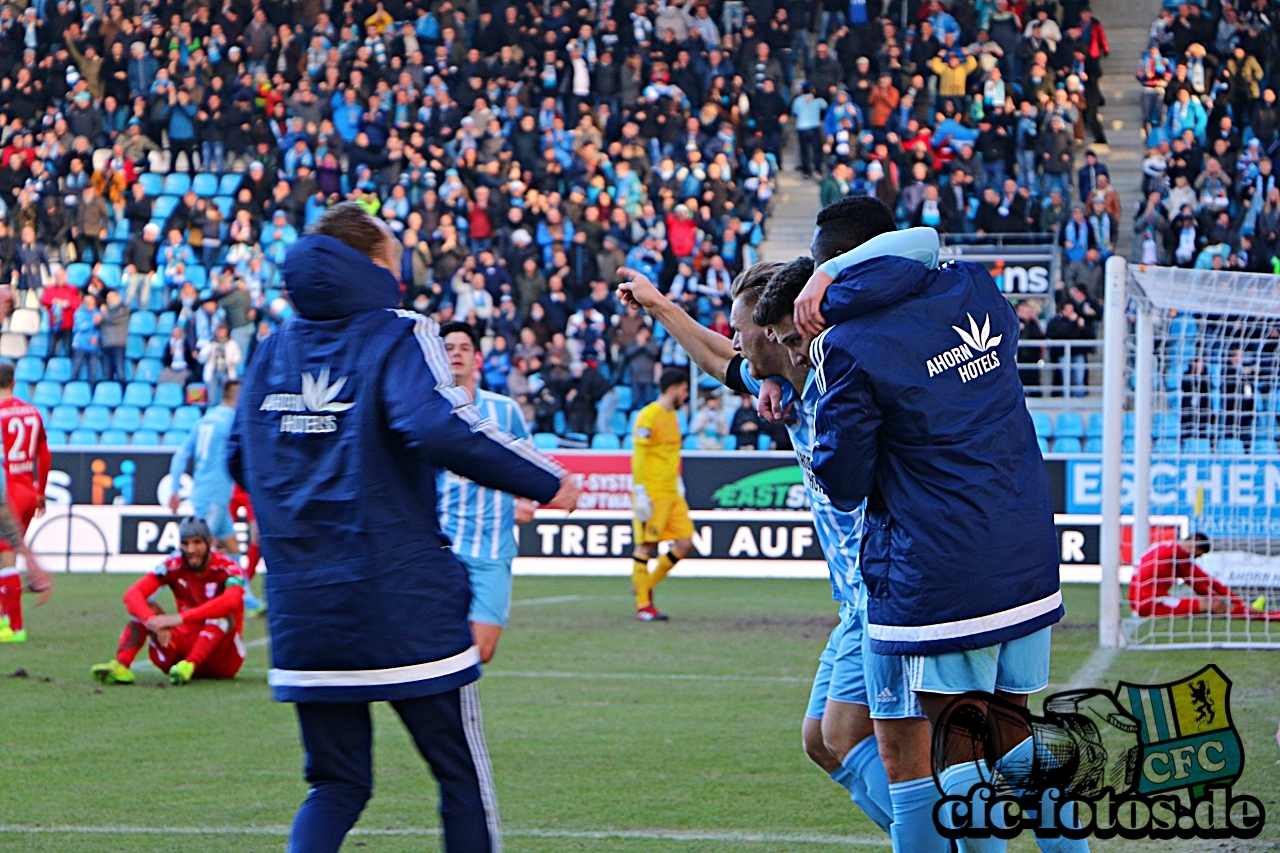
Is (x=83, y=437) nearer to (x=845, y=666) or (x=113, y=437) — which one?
(x=113, y=437)

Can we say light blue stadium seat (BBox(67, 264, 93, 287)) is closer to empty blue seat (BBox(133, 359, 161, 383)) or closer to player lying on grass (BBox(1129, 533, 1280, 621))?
empty blue seat (BBox(133, 359, 161, 383))

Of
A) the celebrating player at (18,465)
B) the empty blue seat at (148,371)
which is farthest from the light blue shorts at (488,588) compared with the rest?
the empty blue seat at (148,371)

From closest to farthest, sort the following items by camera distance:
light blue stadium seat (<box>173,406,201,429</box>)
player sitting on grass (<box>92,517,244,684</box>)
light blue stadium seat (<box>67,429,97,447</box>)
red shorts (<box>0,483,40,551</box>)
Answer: player sitting on grass (<box>92,517,244,684</box>), red shorts (<box>0,483,40,551</box>), light blue stadium seat (<box>173,406,201,429</box>), light blue stadium seat (<box>67,429,97,447</box>)

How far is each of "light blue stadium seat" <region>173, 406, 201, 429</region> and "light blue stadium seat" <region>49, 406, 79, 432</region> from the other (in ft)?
4.87

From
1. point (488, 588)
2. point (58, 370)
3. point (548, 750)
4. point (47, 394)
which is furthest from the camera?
point (58, 370)

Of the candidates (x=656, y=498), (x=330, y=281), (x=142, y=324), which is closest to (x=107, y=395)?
(x=142, y=324)

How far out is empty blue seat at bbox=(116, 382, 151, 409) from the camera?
75.8ft

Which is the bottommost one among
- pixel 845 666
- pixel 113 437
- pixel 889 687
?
pixel 113 437

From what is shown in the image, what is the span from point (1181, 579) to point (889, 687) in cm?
903

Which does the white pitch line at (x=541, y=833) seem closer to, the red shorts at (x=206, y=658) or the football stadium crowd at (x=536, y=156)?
the red shorts at (x=206, y=658)

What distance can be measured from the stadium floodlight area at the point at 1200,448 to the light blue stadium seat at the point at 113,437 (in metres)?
14.4

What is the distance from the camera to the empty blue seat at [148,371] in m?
23.6

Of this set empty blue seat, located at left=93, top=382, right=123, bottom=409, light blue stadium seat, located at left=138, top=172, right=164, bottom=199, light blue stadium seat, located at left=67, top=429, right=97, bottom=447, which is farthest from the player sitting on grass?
light blue stadium seat, located at left=138, top=172, right=164, bottom=199

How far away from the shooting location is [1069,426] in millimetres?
20109
